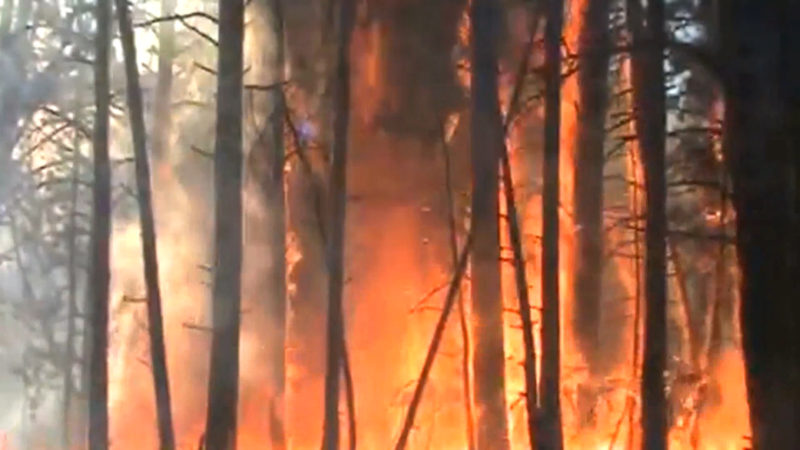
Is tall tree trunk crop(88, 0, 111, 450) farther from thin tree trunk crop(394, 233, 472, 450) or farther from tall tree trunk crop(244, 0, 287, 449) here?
thin tree trunk crop(394, 233, 472, 450)

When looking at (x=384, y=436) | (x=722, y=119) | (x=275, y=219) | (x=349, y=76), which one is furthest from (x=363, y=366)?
(x=722, y=119)

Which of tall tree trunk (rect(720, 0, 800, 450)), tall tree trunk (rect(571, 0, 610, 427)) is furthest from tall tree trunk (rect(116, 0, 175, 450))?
tall tree trunk (rect(720, 0, 800, 450))

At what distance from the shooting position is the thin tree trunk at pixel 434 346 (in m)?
2.66

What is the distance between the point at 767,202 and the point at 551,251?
0.44 meters

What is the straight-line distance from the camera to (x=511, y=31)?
8.86ft

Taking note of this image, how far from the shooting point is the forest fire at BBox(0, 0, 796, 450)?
2.62 metres

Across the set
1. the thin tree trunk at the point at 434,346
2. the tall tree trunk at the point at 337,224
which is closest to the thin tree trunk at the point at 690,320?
the thin tree trunk at the point at 434,346

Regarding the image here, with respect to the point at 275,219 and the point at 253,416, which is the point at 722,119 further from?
the point at 253,416

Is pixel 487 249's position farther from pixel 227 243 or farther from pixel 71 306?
pixel 71 306

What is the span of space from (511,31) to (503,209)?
1.23 ft

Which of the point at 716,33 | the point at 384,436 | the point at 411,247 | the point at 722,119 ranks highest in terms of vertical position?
the point at 716,33

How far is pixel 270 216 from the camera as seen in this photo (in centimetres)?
273

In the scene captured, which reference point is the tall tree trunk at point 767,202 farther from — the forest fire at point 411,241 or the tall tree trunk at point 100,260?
the tall tree trunk at point 100,260

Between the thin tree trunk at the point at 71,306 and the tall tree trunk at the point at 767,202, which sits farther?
the thin tree trunk at the point at 71,306
